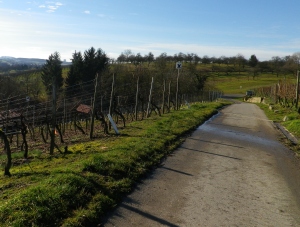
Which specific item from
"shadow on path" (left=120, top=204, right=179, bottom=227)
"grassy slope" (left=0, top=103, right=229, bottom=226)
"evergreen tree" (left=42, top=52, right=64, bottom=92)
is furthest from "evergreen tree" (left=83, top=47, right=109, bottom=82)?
"shadow on path" (left=120, top=204, right=179, bottom=227)

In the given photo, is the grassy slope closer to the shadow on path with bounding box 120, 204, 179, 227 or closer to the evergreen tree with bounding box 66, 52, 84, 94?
the shadow on path with bounding box 120, 204, 179, 227

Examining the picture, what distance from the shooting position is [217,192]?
6.37 metres

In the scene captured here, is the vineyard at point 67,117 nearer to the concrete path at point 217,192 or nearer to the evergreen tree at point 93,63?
the concrete path at point 217,192

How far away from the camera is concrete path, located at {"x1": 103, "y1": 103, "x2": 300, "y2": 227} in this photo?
5109 millimetres

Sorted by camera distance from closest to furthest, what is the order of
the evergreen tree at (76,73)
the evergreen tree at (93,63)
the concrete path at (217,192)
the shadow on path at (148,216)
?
the shadow on path at (148,216), the concrete path at (217,192), the evergreen tree at (76,73), the evergreen tree at (93,63)

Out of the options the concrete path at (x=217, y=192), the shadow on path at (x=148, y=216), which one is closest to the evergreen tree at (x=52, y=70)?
the concrete path at (x=217, y=192)

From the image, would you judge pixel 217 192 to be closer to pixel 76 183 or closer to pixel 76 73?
pixel 76 183

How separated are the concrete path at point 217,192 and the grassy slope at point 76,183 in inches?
14.3

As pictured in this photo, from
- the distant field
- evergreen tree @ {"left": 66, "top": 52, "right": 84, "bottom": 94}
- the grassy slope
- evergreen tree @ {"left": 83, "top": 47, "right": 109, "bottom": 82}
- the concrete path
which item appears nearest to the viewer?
the grassy slope

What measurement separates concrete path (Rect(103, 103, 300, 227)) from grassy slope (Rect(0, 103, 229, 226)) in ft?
1.19

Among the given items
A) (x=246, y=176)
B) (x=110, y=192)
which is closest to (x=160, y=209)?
(x=110, y=192)

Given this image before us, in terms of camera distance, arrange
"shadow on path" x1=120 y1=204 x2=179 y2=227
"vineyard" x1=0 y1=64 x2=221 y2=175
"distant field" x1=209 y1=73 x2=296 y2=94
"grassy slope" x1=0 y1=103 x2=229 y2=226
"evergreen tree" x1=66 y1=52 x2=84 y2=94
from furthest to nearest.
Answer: "distant field" x1=209 y1=73 x2=296 y2=94 → "evergreen tree" x1=66 y1=52 x2=84 y2=94 → "vineyard" x1=0 y1=64 x2=221 y2=175 → "shadow on path" x1=120 y1=204 x2=179 y2=227 → "grassy slope" x1=0 y1=103 x2=229 y2=226

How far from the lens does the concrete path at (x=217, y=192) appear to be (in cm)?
511

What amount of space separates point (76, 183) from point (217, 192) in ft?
9.47
